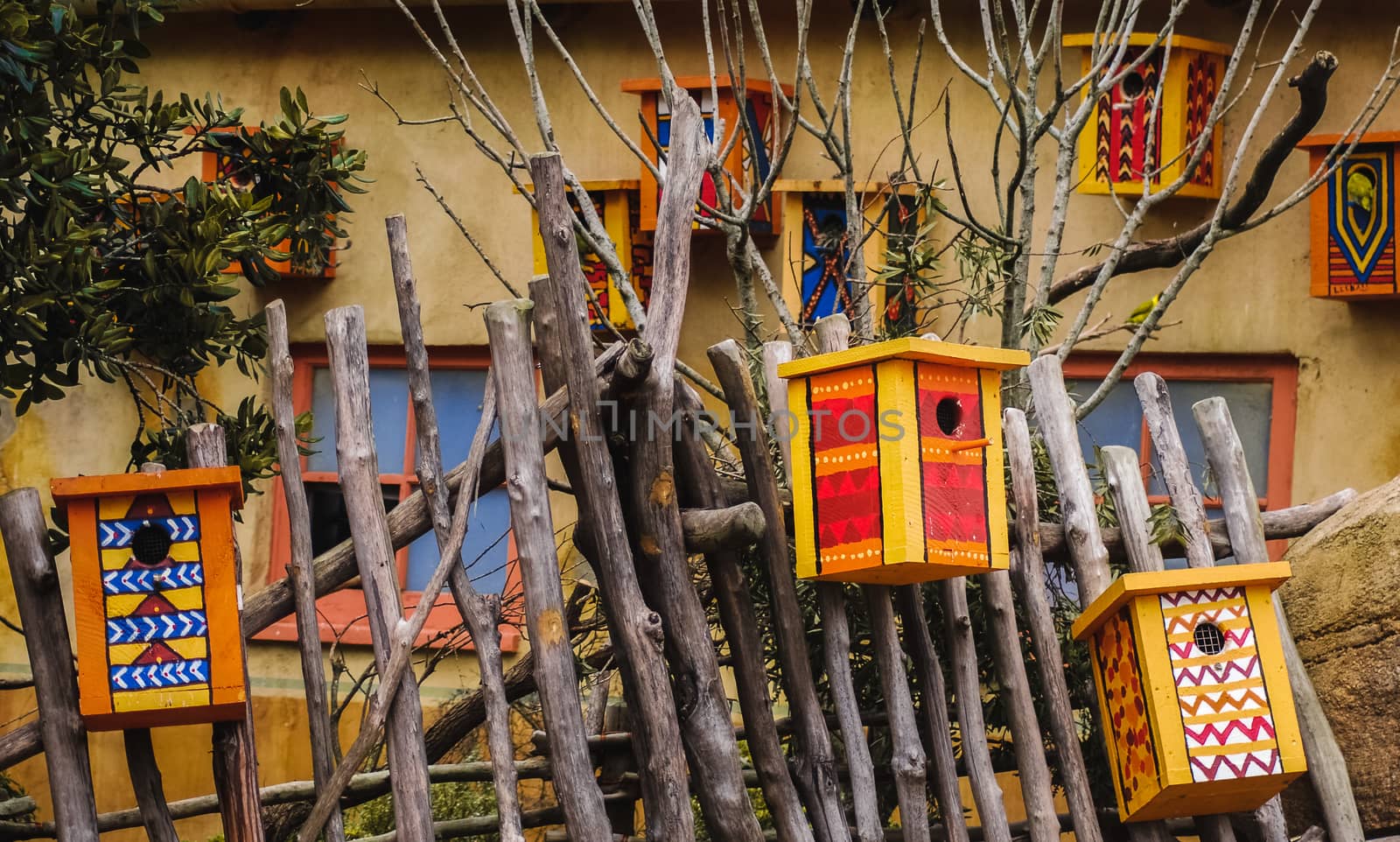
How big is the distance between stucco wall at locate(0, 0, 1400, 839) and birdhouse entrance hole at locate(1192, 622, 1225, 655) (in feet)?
9.17

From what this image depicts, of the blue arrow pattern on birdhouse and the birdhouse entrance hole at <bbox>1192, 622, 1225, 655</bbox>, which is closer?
the blue arrow pattern on birdhouse

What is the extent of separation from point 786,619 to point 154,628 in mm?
1349

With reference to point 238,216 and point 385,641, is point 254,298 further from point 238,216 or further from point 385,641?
point 385,641

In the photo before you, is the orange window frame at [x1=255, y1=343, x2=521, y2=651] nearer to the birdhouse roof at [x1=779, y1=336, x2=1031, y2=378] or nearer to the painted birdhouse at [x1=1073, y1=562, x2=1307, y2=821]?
the birdhouse roof at [x1=779, y1=336, x2=1031, y2=378]

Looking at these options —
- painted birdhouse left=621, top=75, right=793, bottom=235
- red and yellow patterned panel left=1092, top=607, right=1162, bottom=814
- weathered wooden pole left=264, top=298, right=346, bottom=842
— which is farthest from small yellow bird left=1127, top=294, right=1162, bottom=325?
weathered wooden pole left=264, top=298, right=346, bottom=842

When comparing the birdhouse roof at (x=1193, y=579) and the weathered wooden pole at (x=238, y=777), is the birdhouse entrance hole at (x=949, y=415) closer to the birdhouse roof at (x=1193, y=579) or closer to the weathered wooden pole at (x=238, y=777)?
the birdhouse roof at (x=1193, y=579)

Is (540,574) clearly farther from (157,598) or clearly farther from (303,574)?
(157,598)

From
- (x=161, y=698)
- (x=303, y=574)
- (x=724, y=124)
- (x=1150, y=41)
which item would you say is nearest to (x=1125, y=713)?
(x=303, y=574)

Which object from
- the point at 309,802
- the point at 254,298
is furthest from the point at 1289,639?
the point at 254,298

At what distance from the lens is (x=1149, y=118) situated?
5938 mm

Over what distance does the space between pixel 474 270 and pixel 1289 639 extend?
3891mm

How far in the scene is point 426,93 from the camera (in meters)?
7.07

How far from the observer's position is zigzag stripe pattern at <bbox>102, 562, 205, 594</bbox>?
3232 millimetres

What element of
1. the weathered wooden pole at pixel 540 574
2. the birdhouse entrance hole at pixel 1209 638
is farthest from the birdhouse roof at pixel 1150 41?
the weathered wooden pole at pixel 540 574
